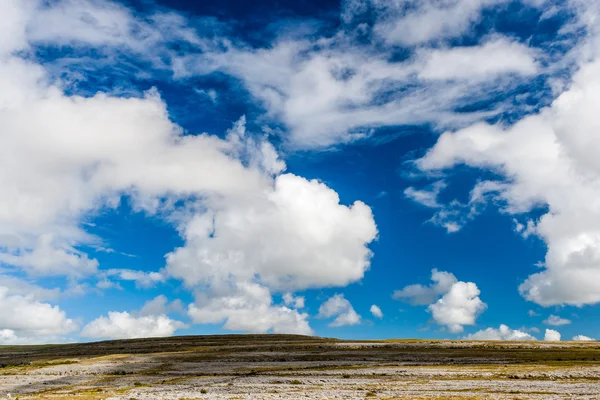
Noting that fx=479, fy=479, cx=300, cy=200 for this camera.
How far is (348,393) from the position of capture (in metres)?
57.1

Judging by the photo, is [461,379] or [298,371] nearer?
[461,379]

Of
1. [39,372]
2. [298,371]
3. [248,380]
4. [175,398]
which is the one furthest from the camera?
[39,372]

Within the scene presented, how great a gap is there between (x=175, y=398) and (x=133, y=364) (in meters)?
69.3

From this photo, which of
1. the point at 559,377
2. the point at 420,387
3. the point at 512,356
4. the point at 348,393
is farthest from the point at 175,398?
the point at 512,356

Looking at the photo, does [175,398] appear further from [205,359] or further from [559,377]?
[205,359]

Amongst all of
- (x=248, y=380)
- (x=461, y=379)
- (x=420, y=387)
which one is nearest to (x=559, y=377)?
(x=461, y=379)

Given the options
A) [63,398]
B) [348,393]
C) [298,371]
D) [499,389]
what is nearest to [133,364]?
[298,371]

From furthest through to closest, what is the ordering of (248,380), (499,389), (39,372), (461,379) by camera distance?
(39,372) < (248,380) < (461,379) < (499,389)

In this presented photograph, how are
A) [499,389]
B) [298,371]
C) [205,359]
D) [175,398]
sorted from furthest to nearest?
1. [205,359]
2. [298,371]
3. [499,389]
4. [175,398]

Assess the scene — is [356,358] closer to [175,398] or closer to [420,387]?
[420,387]

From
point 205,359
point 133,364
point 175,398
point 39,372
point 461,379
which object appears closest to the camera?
point 175,398

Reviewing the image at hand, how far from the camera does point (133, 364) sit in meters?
117

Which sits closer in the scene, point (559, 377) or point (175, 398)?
point (175, 398)

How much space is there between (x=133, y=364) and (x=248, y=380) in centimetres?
5141
